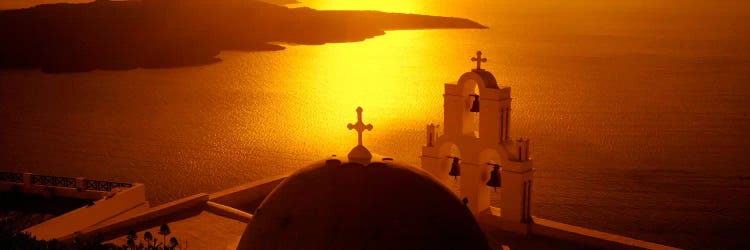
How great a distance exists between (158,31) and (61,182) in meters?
84.0

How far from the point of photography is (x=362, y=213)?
30.9 feet

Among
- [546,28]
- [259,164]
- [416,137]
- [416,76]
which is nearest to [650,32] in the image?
[546,28]

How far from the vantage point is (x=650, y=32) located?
10906cm

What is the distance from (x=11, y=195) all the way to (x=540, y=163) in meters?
21.3

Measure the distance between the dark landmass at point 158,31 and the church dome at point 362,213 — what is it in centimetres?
7581

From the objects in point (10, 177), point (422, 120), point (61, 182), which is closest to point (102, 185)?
point (61, 182)

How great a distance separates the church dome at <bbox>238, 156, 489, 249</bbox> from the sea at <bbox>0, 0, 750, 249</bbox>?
1999 centimetres

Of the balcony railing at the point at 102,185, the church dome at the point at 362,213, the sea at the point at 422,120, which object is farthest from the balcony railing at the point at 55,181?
the church dome at the point at 362,213

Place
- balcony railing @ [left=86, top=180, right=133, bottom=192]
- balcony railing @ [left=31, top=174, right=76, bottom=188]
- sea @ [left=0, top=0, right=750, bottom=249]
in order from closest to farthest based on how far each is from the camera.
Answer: balcony railing @ [left=86, top=180, right=133, bottom=192]
balcony railing @ [left=31, top=174, right=76, bottom=188]
sea @ [left=0, top=0, right=750, bottom=249]

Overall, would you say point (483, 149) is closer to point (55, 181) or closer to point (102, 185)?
point (102, 185)

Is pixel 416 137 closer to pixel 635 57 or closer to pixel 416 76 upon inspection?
pixel 416 76

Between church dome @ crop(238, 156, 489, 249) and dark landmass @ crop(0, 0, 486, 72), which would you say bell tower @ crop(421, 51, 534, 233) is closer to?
church dome @ crop(238, 156, 489, 249)

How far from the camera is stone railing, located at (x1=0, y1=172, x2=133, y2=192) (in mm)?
21242

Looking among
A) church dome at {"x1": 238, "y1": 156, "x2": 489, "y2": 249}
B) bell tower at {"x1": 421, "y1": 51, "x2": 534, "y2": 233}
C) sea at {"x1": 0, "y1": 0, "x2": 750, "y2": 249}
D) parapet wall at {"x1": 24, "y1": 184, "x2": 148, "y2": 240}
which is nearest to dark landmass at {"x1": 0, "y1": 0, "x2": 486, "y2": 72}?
sea at {"x1": 0, "y1": 0, "x2": 750, "y2": 249}
